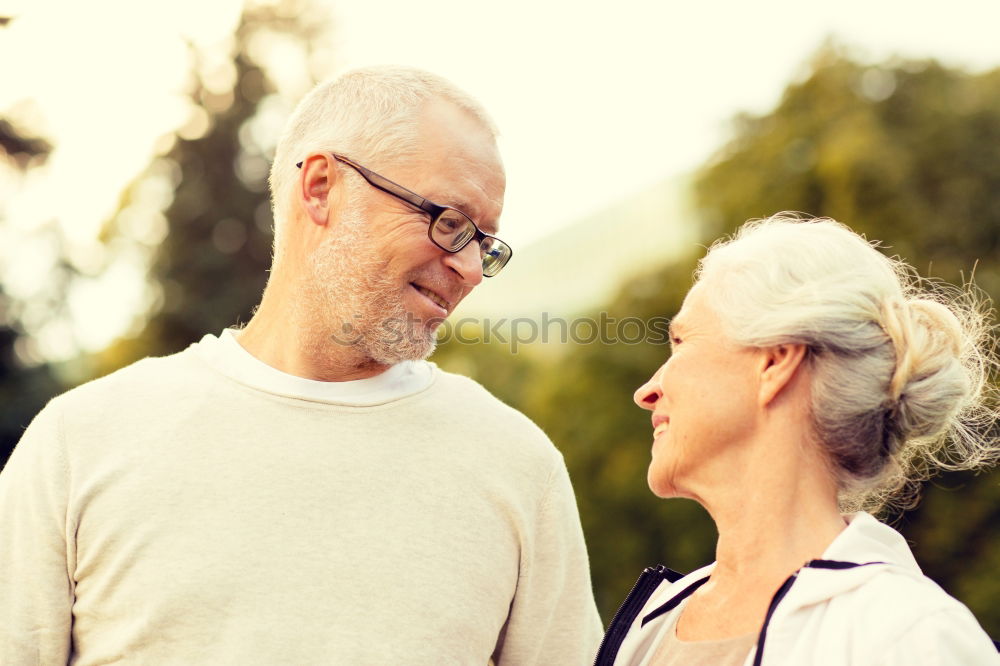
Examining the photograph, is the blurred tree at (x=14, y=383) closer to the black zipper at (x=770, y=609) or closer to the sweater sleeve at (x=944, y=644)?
the black zipper at (x=770, y=609)

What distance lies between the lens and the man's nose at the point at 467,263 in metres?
3.01

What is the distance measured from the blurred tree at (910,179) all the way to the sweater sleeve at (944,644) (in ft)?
39.0

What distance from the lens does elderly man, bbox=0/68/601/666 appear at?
260 cm

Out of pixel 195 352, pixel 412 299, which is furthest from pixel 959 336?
pixel 195 352

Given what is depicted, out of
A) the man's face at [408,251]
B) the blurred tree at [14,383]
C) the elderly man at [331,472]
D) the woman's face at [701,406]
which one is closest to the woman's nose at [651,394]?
the woman's face at [701,406]

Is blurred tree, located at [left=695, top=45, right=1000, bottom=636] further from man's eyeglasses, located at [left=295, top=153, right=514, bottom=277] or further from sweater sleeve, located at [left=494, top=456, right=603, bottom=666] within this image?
man's eyeglasses, located at [left=295, top=153, right=514, bottom=277]

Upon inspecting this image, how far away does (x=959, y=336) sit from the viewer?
2.43 metres

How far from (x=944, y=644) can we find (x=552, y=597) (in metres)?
1.23

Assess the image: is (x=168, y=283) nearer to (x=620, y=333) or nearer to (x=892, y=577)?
(x=620, y=333)

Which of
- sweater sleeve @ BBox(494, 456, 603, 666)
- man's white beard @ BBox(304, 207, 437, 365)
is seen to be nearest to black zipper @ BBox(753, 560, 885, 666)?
sweater sleeve @ BBox(494, 456, 603, 666)

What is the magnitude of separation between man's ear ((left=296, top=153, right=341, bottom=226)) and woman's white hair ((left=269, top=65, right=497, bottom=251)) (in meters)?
0.06

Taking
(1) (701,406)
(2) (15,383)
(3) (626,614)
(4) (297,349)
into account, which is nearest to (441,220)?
(4) (297,349)

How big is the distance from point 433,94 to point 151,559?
1577 mm

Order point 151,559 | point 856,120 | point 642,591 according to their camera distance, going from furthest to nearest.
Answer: point 856,120 < point 642,591 < point 151,559
